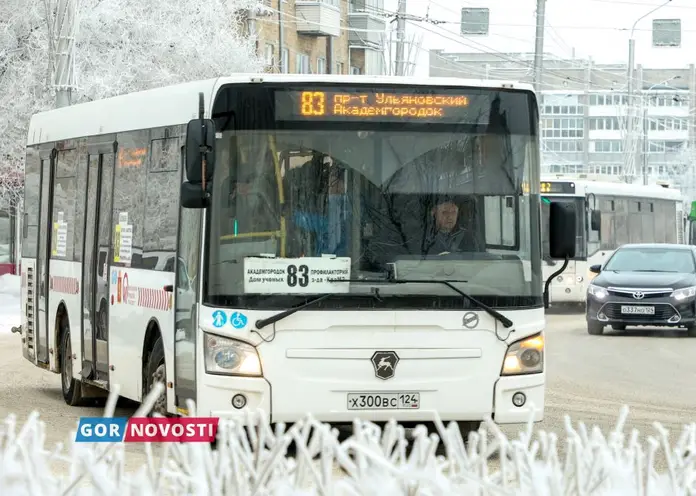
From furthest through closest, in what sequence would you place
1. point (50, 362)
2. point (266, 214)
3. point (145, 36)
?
point (145, 36), point (50, 362), point (266, 214)

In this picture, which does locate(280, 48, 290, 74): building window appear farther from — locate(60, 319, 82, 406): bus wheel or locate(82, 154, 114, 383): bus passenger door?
locate(82, 154, 114, 383): bus passenger door

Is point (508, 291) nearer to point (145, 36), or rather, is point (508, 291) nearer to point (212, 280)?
point (212, 280)

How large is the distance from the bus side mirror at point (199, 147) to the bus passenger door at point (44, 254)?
5503 millimetres

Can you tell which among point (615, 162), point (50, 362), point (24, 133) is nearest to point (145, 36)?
point (24, 133)

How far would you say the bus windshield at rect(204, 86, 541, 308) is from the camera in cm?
1062

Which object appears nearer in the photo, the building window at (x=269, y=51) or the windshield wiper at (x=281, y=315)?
the windshield wiper at (x=281, y=315)

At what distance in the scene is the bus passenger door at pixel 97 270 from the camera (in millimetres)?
13359

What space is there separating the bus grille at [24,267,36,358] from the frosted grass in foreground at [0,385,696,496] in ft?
40.6

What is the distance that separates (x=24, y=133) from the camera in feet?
123

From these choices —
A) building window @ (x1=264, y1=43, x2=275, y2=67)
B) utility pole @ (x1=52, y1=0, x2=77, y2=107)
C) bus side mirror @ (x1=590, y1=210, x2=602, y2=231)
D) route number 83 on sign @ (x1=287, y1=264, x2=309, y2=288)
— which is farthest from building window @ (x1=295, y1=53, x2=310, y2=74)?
route number 83 on sign @ (x1=287, y1=264, x2=309, y2=288)

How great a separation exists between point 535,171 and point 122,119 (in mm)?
3668

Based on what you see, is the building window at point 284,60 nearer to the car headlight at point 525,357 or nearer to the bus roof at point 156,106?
the bus roof at point 156,106

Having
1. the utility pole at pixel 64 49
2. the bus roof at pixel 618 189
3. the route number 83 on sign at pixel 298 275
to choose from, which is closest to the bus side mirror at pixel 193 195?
the route number 83 on sign at pixel 298 275

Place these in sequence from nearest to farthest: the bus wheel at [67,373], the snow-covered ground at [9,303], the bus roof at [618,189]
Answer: the bus wheel at [67,373] → the snow-covered ground at [9,303] → the bus roof at [618,189]
